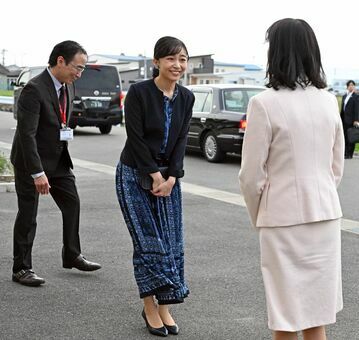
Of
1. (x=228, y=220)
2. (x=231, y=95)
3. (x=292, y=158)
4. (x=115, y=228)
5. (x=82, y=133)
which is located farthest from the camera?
(x=82, y=133)

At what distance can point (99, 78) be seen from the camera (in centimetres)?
2211

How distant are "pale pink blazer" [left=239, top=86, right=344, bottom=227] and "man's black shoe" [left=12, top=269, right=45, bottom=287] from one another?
272 cm

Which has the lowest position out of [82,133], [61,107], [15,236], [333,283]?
[82,133]

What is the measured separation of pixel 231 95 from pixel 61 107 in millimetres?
10369

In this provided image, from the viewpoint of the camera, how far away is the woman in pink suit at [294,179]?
3.30m

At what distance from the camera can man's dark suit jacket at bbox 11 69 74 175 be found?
5.36 m

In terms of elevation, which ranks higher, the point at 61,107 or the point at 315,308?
the point at 61,107

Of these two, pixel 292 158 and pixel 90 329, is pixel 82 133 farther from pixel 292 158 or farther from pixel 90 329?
pixel 292 158

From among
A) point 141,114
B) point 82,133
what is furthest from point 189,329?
point 82,133

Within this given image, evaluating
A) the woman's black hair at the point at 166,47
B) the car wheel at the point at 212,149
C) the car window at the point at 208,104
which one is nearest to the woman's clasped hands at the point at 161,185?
the woman's black hair at the point at 166,47

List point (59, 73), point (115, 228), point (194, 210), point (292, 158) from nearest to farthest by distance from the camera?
1. point (292, 158)
2. point (59, 73)
3. point (115, 228)
4. point (194, 210)

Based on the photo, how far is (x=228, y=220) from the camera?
8719mm

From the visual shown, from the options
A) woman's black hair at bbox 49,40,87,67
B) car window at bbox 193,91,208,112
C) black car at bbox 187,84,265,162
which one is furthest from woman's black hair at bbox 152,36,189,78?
car window at bbox 193,91,208,112

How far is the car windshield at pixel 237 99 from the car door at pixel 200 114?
0.36 meters
